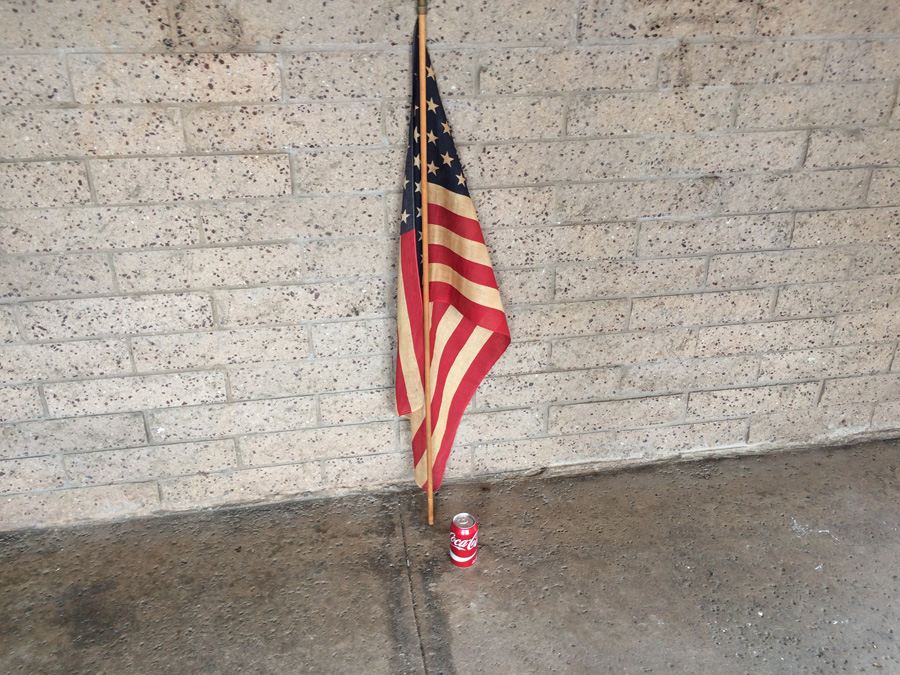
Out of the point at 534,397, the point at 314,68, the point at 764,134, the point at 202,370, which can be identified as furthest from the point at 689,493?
the point at 314,68

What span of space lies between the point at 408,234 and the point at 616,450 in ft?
4.60

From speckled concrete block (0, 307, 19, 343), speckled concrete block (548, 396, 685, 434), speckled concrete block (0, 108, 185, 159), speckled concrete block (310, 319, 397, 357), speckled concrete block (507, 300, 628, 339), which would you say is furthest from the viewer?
speckled concrete block (548, 396, 685, 434)

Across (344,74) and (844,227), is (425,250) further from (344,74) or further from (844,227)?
(844,227)

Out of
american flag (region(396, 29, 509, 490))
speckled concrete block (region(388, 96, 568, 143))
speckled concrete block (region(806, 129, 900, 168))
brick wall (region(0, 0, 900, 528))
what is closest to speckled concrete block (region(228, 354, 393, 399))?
brick wall (region(0, 0, 900, 528))

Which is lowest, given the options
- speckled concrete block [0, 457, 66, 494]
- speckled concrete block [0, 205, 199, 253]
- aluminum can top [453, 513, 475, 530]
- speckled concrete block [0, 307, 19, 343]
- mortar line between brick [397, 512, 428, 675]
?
mortar line between brick [397, 512, 428, 675]

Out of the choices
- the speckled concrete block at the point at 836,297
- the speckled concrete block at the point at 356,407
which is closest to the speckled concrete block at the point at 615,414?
the speckled concrete block at the point at 836,297

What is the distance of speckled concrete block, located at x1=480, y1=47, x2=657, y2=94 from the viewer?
7.88ft

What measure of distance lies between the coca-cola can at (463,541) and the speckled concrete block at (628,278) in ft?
2.96

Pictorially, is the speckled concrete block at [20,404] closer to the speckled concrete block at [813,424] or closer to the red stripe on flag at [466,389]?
the red stripe on flag at [466,389]

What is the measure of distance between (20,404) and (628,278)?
2267mm

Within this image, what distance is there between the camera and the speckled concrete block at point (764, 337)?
2.98 meters

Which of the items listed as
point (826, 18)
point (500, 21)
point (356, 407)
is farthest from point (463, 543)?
point (826, 18)

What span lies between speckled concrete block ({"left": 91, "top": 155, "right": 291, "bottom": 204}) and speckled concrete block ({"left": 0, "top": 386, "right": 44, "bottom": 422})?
0.77 meters

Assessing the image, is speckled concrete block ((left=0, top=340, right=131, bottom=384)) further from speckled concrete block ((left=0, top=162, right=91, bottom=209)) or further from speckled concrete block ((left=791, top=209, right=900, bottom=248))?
speckled concrete block ((left=791, top=209, right=900, bottom=248))
